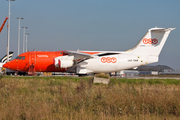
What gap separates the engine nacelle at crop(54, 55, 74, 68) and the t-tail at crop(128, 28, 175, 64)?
7829mm

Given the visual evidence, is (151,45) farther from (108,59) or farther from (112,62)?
(108,59)

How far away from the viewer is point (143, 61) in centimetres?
2722

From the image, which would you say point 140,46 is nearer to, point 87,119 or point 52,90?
point 52,90

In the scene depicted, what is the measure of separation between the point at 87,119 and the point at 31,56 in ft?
66.4

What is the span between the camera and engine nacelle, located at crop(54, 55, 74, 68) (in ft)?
83.9

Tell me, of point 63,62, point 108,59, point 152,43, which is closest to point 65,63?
point 63,62

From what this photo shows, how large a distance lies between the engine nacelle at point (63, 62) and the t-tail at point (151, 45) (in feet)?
25.7

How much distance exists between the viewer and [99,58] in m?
26.8

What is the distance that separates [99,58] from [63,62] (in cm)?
430

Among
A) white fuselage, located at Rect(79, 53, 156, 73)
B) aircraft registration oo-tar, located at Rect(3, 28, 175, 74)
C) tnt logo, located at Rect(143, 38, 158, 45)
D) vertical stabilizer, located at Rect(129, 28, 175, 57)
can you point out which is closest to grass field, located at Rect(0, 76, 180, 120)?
aircraft registration oo-tar, located at Rect(3, 28, 175, 74)

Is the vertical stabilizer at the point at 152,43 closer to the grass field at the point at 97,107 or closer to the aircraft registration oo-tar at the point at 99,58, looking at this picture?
the aircraft registration oo-tar at the point at 99,58

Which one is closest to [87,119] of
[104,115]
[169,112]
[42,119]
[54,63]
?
[104,115]

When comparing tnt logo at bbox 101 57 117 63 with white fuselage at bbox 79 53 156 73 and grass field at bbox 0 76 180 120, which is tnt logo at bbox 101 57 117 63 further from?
grass field at bbox 0 76 180 120

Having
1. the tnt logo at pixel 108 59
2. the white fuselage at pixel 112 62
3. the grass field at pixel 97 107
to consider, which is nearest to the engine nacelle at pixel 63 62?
the white fuselage at pixel 112 62
